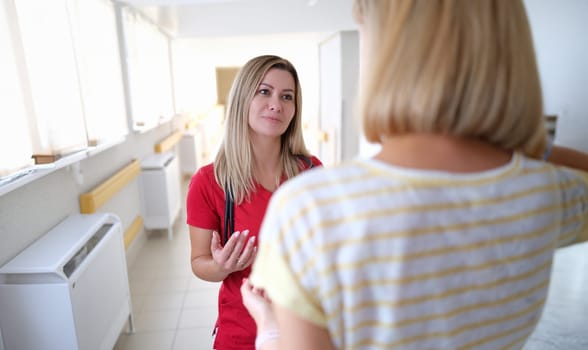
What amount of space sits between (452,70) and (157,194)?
3994mm

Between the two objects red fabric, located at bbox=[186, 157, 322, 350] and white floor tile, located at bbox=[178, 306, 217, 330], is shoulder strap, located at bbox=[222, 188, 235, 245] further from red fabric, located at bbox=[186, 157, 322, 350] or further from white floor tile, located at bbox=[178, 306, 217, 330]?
white floor tile, located at bbox=[178, 306, 217, 330]

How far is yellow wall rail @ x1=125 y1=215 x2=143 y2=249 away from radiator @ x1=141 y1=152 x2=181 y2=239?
0.18 m

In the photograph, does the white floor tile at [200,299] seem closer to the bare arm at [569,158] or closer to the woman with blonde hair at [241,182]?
the woman with blonde hair at [241,182]

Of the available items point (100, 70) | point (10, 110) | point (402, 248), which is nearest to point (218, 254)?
point (402, 248)

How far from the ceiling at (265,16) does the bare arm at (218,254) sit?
3706 millimetres

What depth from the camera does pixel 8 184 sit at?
1.62m

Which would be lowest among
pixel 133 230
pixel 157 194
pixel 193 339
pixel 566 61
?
pixel 193 339

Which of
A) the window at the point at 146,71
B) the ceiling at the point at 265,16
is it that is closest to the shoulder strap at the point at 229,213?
the window at the point at 146,71

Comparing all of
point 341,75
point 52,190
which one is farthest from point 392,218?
point 341,75

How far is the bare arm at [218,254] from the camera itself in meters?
1.15

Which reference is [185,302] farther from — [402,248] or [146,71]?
[402,248]

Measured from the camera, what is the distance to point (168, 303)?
3020mm

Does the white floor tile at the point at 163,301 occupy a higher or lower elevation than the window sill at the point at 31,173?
lower

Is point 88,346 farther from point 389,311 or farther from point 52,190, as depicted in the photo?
point 389,311
